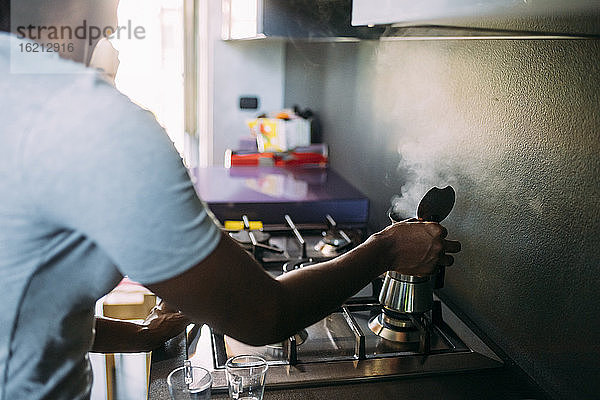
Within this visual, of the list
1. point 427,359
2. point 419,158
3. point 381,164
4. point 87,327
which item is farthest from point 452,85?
point 87,327

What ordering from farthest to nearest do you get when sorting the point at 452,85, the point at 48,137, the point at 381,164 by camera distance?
the point at 381,164
the point at 452,85
the point at 48,137

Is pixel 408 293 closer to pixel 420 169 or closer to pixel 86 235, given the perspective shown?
pixel 420 169

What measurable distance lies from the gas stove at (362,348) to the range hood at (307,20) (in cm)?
64

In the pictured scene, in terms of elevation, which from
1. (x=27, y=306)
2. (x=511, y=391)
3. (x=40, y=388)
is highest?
(x=27, y=306)

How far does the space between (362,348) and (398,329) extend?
0.14 m

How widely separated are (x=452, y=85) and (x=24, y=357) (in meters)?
1.12

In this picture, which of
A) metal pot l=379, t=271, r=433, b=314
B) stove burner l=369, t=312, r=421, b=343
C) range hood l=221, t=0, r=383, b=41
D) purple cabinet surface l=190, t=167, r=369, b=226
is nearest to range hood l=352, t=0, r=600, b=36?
range hood l=221, t=0, r=383, b=41

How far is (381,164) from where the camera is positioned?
2.05m

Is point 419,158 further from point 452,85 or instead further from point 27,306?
point 27,306

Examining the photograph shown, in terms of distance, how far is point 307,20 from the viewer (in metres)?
1.92

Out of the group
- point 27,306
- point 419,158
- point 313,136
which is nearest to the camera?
point 27,306

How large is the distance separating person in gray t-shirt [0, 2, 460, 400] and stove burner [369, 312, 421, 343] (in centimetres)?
51

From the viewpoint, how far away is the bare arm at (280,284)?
29.8 inches

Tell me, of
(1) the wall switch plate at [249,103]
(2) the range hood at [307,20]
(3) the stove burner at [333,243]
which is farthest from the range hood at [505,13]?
(1) the wall switch plate at [249,103]
